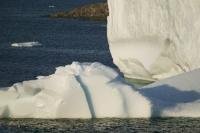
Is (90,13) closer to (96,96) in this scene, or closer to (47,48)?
(47,48)

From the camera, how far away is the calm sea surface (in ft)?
54.5

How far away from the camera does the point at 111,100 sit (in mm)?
16812

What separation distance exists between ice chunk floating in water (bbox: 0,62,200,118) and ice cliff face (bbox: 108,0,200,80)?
5.21 m

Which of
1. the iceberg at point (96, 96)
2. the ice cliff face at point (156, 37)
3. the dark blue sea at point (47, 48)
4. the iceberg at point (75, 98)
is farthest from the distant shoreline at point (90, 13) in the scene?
the iceberg at point (75, 98)

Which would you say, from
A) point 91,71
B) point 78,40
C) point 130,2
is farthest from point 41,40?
point 91,71

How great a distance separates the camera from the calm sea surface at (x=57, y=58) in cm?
1661

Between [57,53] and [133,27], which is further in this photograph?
[57,53]

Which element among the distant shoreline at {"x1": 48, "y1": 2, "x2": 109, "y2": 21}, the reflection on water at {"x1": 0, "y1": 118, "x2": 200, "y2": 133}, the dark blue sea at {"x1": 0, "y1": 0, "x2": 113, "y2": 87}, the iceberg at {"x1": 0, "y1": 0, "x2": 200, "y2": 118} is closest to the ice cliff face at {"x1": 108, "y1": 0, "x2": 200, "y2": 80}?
the iceberg at {"x1": 0, "y1": 0, "x2": 200, "y2": 118}

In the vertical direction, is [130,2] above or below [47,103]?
above

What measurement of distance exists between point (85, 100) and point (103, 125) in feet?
2.20

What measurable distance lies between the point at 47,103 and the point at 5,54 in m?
21.7

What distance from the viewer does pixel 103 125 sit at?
54.6 feet

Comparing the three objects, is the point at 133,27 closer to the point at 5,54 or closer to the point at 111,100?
the point at 111,100

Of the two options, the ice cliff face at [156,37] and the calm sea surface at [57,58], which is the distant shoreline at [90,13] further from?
the ice cliff face at [156,37]
